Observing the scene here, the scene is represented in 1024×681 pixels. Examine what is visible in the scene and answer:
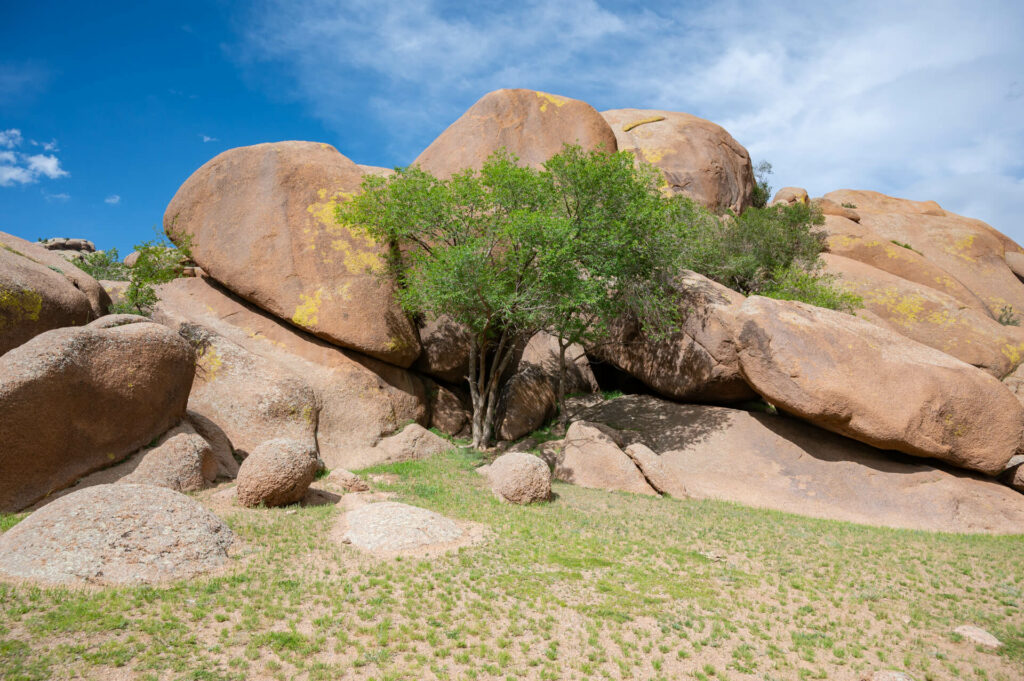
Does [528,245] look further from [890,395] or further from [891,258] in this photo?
[891,258]

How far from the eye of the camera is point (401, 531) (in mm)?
9586

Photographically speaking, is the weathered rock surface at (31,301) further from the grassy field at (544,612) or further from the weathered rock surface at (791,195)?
the weathered rock surface at (791,195)

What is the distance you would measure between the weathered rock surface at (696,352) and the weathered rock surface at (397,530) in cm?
1030

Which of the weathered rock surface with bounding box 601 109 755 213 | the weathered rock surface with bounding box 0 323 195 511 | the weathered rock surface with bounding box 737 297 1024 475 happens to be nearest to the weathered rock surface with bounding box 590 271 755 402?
the weathered rock surface with bounding box 737 297 1024 475

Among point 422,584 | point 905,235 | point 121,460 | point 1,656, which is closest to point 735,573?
point 422,584

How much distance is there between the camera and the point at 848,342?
608 inches

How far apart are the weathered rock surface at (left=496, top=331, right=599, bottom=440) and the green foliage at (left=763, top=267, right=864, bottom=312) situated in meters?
7.60

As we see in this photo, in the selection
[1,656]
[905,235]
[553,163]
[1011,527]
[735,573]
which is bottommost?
[1,656]

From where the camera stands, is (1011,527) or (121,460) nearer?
(121,460)

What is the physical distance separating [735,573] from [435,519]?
5.11m

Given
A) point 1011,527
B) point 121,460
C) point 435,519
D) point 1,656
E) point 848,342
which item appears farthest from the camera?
point 848,342

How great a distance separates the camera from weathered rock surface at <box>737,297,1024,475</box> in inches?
577

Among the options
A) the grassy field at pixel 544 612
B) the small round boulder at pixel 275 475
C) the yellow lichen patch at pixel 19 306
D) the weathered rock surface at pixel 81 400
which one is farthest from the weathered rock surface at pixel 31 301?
the small round boulder at pixel 275 475

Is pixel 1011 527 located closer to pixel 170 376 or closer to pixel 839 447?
pixel 839 447
